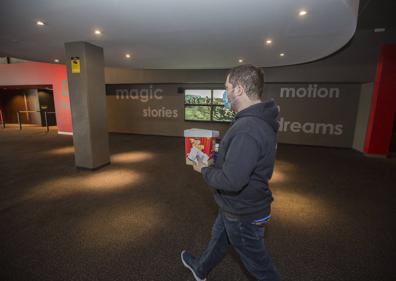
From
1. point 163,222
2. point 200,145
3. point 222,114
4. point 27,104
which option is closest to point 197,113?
point 222,114

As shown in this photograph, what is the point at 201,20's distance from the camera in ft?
8.98

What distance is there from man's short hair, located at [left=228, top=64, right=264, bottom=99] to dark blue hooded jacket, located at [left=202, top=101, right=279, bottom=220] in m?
0.08

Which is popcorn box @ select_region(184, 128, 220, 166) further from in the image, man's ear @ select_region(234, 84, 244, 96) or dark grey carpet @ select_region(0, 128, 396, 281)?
dark grey carpet @ select_region(0, 128, 396, 281)

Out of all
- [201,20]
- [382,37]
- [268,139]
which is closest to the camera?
[268,139]

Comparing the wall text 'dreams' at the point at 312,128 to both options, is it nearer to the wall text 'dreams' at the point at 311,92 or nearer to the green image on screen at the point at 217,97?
the wall text 'dreams' at the point at 311,92

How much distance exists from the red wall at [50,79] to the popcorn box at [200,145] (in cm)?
883

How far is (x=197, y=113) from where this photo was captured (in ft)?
26.6

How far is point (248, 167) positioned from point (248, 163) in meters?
0.02

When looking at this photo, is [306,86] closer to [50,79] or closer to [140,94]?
[140,94]

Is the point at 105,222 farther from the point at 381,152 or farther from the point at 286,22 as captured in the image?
the point at 381,152

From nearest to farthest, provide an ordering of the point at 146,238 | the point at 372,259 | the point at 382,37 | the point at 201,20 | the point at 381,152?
A: the point at 372,259, the point at 146,238, the point at 201,20, the point at 382,37, the point at 381,152

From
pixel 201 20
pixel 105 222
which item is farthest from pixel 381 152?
pixel 105 222

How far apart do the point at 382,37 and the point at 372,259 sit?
5.86 meters

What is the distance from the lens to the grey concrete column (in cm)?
397
